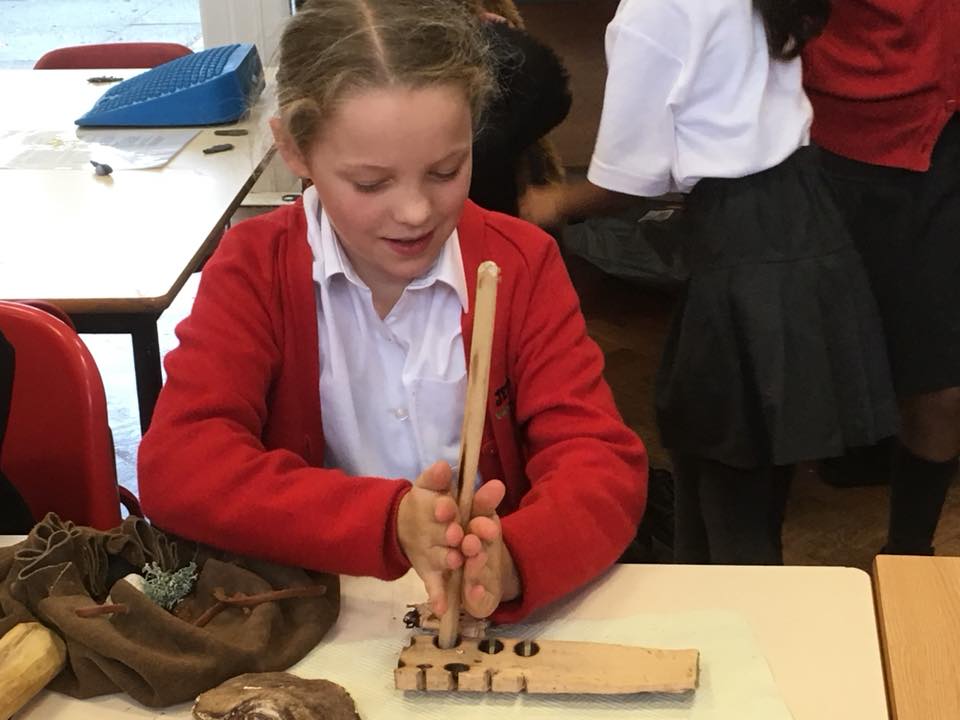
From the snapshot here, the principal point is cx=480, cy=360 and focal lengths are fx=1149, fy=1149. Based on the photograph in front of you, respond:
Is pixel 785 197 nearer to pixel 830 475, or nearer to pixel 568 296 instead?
pixel 568 296

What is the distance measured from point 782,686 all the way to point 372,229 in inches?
19.3

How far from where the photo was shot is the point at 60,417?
1180 mm

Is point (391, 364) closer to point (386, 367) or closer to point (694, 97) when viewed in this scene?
point (386, 367)

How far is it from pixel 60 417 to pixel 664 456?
1531 mm

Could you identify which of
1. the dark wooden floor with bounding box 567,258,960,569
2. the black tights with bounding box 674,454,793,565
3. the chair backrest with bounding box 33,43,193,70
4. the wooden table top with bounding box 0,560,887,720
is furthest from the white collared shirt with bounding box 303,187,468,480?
the chair backrest with bounding box 33,43,193,70

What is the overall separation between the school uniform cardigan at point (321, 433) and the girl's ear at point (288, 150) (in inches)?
2.7

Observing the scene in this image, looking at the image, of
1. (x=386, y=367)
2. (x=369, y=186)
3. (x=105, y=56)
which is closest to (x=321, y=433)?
(x=386, y=367)

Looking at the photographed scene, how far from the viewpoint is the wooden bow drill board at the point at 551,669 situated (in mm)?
763

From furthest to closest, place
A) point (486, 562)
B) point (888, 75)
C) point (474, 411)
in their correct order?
point (888, 75), point (486, 562), point (474, 411)

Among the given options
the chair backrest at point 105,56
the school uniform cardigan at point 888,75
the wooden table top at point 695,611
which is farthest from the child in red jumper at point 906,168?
the chair backrest at point 105,56

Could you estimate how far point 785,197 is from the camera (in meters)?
1.37

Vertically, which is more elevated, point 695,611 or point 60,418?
point 695,611

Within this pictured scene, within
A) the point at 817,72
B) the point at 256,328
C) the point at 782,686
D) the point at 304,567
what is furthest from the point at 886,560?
the point at 817,72

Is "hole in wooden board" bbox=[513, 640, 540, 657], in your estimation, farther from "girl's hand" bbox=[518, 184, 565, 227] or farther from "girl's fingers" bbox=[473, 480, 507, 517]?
"girl's hand" bbox=[518, 184, 565, 227]
